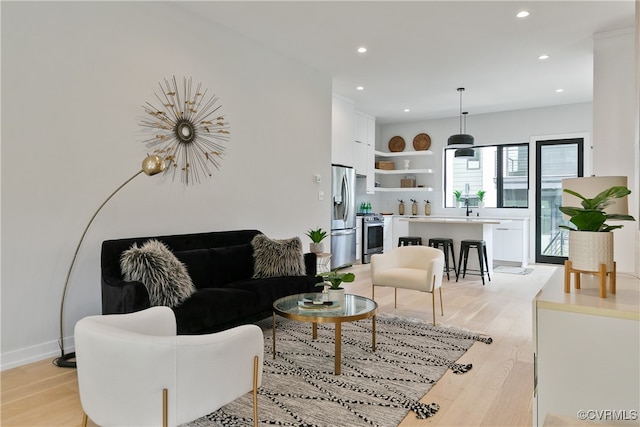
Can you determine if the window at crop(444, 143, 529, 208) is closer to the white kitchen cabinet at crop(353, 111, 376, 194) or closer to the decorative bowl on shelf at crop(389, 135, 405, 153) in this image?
the decorative bowl on shelf at crop(389, 135, 405, 153)

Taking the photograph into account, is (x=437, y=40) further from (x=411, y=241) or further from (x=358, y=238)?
(x=358, y=238)

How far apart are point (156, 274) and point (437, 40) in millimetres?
3877

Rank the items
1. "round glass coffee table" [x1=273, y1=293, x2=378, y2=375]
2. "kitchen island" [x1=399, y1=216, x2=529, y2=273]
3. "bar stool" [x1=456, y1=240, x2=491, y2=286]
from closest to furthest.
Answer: "round glass coffee table" [x1=273, y1=293, x2=378, y2=375] → "bar stool" [x1=456, y1=240, x2=491, y2=286] → "kitchen island" [x1=399, y1=216, x2=529, y2=273]

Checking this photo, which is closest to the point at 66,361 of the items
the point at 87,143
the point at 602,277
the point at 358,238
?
the point at 87,143

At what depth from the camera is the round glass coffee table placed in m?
2.80

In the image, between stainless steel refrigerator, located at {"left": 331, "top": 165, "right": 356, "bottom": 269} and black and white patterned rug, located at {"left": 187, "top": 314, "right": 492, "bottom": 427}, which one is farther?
stainless steel refrigerator, located at {"left": 331, "top": 165, "right": 356, "bottom": 269}

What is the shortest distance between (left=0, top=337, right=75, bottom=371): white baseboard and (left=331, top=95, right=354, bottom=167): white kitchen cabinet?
4.89 m

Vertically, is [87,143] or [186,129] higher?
[186,129]

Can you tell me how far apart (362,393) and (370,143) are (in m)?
6.62

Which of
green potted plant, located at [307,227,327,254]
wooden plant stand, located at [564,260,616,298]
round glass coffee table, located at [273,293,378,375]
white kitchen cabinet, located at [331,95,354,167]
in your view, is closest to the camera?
wooden plant stand, located at [564,260,616,298]

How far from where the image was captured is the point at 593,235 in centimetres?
180

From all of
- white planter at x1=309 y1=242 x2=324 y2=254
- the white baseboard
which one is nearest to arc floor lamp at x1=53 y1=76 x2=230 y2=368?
the white baseboard

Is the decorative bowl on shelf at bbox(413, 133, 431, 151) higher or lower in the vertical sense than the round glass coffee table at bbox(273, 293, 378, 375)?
higher

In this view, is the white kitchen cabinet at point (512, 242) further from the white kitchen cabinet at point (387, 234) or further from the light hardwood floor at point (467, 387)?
the light hardwood floor at point (467, 387)
